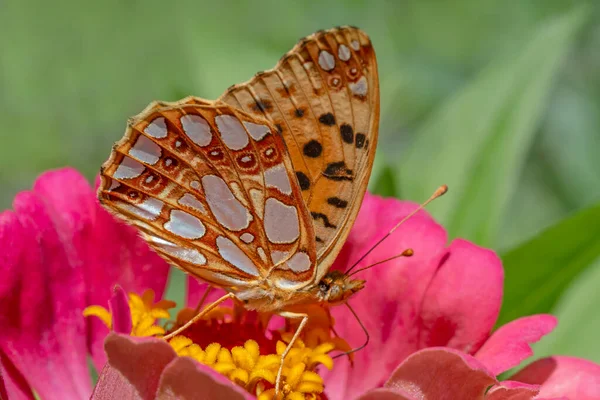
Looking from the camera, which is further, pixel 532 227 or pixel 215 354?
pixel 532 227

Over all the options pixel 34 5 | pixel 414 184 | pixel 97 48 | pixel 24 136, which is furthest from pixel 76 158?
pixel 414 184

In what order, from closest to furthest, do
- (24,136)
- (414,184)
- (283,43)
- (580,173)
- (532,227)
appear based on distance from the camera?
1. (414,184)
2. (283,43)
3. (580,173)
4. (532,227)
5. (24,136)

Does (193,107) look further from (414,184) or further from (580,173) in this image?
(580,173)

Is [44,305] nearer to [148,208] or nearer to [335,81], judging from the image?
[148,208]

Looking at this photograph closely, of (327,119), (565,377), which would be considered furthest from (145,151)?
(565,377)

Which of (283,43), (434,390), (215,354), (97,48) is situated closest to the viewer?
(434,390)

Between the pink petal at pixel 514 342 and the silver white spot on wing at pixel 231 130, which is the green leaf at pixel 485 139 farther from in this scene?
the silver white spot on wing at pixel 231 130

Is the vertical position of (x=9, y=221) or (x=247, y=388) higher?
(x=9, y=221)
